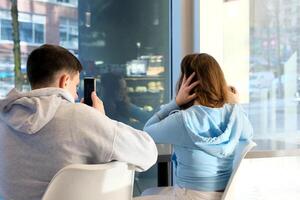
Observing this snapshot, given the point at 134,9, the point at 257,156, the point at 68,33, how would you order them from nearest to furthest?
1. the point at 257,156
2. the point at 68,33
3. the point at 134,9

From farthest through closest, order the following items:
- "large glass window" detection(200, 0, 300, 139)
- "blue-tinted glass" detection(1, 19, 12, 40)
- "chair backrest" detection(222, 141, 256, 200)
Answer: "large glass window" detection(200, 0, 300, 139), "blue-tinted glass" detection(1, 19, 12, 40), "chair backrest" detection(222, 141, 256, 200)

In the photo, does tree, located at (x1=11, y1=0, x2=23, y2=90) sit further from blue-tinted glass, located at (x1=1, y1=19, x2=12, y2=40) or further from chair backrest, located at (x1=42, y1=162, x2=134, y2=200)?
chair backrest, located at (x1=42, y1=162, x2=134, y2=200)

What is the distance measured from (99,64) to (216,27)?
92 centimetres

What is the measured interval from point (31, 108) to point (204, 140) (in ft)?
2.21

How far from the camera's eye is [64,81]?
113 cm

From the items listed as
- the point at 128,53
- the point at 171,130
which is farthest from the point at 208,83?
the point at 128,53

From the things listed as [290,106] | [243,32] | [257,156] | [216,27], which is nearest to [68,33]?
[216,27]

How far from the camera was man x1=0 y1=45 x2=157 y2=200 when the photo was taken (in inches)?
39.2

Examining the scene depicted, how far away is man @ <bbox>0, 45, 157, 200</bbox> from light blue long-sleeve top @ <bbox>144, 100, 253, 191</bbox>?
14.7 inches

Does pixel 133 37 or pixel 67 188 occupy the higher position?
pixel 133 37

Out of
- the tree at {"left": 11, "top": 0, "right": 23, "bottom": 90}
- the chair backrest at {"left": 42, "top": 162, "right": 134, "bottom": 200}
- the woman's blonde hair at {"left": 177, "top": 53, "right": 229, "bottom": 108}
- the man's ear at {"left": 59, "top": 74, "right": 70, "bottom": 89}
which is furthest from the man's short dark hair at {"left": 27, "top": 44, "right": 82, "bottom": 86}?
the tree at {"left": 11, "top": 0, "right": 23, "bottom": 90}

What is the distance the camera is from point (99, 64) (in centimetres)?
279

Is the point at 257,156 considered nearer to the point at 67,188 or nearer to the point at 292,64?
the point at 292,64

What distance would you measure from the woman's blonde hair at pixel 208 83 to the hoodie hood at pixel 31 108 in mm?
629
